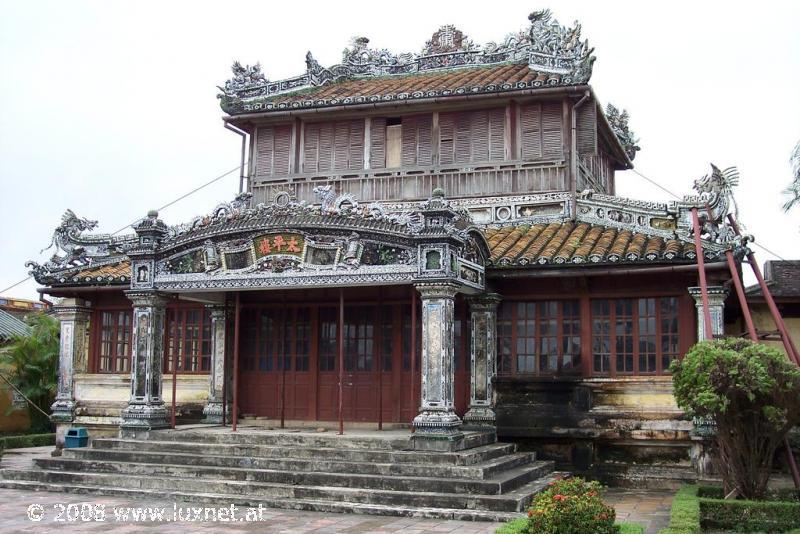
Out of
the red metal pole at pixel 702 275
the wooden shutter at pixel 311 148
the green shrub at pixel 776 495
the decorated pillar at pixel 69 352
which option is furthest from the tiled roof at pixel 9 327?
the green shrub at pixel 776 495

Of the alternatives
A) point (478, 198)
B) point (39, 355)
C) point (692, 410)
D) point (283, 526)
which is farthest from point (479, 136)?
point (39, 355)

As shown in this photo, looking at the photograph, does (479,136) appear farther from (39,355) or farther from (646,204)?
(39,355)

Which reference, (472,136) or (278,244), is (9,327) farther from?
(472,136)

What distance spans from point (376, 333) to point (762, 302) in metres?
8.51

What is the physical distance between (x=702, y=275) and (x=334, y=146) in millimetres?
9650

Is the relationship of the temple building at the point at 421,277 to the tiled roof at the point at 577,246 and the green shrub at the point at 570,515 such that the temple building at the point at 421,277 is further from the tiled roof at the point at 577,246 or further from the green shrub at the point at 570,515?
the green shrub at the point at 570,515

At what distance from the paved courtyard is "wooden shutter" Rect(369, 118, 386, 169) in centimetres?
924

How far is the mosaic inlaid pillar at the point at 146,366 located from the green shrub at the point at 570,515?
9399mm

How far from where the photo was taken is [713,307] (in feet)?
49.4

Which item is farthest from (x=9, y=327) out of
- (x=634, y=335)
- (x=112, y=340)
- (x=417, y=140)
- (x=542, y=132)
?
(x=634, y=335)

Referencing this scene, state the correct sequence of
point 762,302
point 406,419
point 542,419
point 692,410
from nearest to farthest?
point 692,410
point 542,419
point 406,419
point 762,302

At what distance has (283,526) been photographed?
463 inches

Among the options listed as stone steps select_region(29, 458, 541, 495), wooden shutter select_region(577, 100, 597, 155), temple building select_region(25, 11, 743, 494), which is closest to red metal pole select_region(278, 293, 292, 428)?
temple building select_region(25, 11, 743, 494)

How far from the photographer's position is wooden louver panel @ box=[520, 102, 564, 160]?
1877 centimetres
